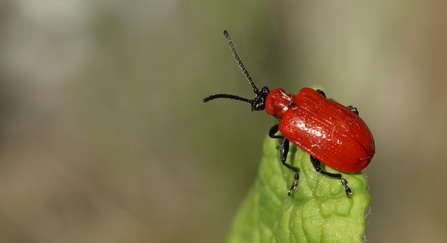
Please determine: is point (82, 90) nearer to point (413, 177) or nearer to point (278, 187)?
point (278, 187)

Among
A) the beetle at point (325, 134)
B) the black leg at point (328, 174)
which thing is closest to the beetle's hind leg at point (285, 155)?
the beetle at point (325, 134)

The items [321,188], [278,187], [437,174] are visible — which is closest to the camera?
[321,188]

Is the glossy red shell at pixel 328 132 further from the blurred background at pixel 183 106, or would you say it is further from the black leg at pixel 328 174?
the blurred background at pixel 183 106

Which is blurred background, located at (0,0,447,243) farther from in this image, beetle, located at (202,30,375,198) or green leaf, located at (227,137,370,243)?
green leaf, located at (227,137,370,243)

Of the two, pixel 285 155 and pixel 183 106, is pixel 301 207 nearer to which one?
pixel 285 155

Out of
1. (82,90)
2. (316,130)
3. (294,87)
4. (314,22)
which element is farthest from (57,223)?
(314,22)
